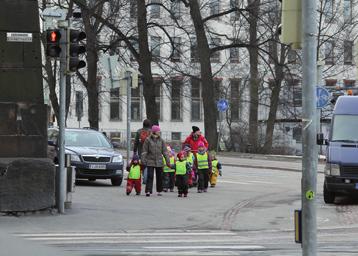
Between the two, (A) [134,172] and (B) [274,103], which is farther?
(B) [274,103]

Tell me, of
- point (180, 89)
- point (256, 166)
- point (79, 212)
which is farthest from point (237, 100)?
point (79, 212)

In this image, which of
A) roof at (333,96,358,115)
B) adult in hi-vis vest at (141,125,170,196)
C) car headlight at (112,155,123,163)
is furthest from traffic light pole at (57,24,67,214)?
roof at (333,96,358,115)

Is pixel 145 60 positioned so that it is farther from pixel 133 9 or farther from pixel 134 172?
pixel 134 172

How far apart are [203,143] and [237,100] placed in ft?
101

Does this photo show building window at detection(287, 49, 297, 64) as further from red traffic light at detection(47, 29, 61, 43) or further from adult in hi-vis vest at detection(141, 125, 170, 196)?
red traffic light at detection(47, 29, 61, 43)

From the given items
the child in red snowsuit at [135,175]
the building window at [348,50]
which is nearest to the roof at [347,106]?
the child in red snowsuit at [135,175]

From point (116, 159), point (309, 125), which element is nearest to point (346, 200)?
point (116, 159)

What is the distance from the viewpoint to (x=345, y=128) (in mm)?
17047

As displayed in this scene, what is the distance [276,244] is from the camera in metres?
10.8

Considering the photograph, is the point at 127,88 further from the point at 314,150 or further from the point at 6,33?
the point at 314,150

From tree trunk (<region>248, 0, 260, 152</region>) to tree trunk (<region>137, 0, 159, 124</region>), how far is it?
533cm

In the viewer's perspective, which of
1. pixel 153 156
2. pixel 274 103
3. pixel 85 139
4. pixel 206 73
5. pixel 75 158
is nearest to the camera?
pixel 153 156

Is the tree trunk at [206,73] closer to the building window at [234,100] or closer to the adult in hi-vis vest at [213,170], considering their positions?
the building window at [234,100]

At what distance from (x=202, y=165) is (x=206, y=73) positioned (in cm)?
1924
